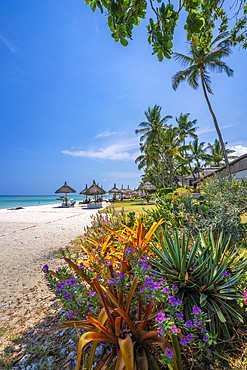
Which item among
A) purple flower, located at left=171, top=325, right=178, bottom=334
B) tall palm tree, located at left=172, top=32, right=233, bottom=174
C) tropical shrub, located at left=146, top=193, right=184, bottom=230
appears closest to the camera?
purple flower, located at left=171, top=325, right=178, bottom=334

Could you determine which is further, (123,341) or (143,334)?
(143,334)

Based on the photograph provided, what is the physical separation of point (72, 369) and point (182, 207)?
293 cm

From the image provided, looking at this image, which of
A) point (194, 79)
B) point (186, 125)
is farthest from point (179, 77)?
point (186, 125)

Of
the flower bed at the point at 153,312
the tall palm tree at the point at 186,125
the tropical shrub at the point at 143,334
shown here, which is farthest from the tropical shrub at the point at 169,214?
the tall palm tree at the point at 186,125

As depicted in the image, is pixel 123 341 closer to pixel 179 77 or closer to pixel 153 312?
pixel 153 312

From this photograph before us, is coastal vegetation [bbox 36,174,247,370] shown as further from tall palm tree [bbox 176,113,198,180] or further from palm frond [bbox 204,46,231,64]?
tall palm tree [bbox 176,113,198,180]

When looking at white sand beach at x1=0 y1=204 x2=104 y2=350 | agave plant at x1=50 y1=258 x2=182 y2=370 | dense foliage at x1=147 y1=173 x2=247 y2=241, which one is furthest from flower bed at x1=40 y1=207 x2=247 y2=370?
white sand beach at x1=0 y1=204 x2=104 y2=350

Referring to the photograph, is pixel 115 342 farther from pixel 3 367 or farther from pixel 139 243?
pixel 139 243

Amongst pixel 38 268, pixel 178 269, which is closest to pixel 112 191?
pixel 38 268

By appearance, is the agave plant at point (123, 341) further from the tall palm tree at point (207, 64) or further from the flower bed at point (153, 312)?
the tall palm tree at point (207, 64)

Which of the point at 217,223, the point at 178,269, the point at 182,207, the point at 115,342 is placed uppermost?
the point at 182,207

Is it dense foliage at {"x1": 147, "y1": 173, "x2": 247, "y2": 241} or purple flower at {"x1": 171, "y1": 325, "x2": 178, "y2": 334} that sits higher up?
dense foliage at {"x1": 147, "y1": 173, "x2": 247, "y2": 241}

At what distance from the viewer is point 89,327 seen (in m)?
1.47

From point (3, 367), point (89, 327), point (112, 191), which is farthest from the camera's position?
point (112, 191)
